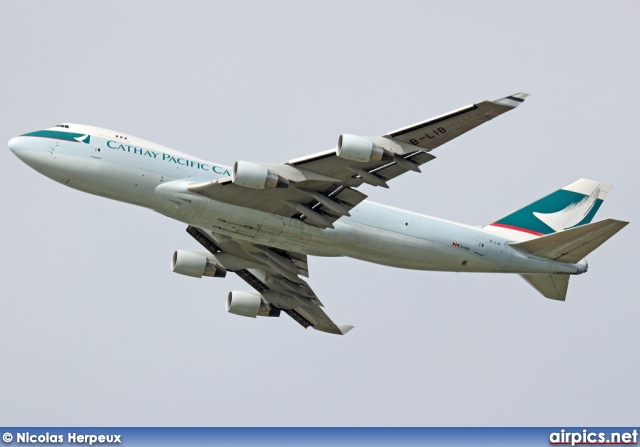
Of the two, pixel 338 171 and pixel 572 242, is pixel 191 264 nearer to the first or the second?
pixel 338 171

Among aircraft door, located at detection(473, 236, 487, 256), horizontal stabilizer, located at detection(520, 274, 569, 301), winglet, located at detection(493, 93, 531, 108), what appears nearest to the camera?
winglet, located at detection(493, 93, 531, 108)

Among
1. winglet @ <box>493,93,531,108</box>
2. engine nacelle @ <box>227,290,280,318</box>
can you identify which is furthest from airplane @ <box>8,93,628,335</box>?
engine nacelle @ <box>227,290,280,318</box>

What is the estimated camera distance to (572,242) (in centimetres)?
4803

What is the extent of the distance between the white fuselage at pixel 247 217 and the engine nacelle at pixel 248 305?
8454 millimetres

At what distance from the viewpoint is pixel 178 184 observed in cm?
4362

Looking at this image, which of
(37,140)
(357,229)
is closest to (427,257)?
(357,229)

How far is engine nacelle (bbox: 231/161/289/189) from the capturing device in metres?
41.7

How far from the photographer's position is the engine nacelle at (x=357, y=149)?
40469 millimetres

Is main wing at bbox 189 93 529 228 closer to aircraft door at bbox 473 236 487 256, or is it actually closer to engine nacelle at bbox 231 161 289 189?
engine nacelle at bbox 231 161 289 189

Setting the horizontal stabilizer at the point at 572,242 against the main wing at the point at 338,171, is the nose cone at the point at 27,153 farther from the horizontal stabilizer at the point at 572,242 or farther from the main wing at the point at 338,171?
the horizontal stabilizer at the point at 572,242

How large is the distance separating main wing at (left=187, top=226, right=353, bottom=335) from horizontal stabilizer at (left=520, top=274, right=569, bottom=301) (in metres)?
10.6

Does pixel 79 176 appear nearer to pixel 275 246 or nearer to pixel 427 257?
pixel 275 246

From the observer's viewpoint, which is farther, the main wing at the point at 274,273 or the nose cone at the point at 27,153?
the main wing at the point at 274,273

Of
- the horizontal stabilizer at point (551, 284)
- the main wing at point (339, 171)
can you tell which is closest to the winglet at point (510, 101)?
the main wing at point (339, 171)
